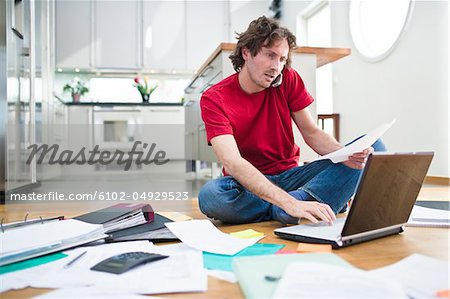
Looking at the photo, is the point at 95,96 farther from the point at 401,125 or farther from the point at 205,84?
the point at 401,125

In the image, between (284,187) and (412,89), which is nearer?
(284,187)

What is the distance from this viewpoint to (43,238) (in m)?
1.16

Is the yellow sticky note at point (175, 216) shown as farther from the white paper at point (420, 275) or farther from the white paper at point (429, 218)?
the white paper at point (420, 275)

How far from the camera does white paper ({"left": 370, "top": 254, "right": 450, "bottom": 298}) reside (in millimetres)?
749

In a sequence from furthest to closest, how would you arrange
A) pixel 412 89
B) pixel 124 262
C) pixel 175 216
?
pixel 412 89
pixel 175 216
pixel 124 262

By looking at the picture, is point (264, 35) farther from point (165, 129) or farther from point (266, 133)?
point (165, 129)

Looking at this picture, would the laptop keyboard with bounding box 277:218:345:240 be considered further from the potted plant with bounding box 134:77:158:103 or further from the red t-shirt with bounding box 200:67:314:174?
the potted plant with bounding box 134:77:158:103

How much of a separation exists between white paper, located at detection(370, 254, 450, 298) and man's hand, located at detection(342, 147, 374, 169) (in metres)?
0.55

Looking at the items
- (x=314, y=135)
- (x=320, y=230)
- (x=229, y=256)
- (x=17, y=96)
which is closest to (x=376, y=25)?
(x=314, y=135)

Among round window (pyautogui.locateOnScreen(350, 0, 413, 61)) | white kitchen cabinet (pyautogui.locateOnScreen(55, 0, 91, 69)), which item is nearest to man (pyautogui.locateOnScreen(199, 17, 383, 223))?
round window (pyautogui.locateOnScreen(350, 0, 413, 61))

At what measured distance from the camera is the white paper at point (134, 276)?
85 centimetres

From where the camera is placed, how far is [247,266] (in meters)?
0.89

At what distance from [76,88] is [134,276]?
19.5 feet

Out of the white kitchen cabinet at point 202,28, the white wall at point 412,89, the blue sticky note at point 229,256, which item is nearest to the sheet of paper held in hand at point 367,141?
the blue sticky note at point 229,256
